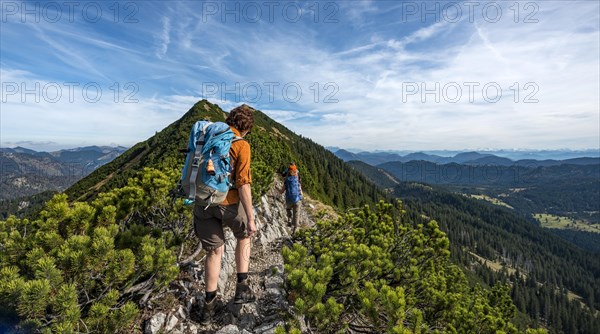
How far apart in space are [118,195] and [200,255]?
2.81 m

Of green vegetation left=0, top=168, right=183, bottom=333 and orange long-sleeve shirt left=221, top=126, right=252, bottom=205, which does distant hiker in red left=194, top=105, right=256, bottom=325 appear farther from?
green vegetation left=0, top=168, right=183, bottom=333

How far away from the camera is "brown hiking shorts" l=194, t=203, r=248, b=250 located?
4984 mm

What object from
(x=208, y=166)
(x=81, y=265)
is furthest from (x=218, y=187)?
(x=81, y=265)

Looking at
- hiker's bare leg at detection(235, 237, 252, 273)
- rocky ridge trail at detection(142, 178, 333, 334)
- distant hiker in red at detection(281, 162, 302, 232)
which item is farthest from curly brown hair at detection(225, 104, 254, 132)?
distant hiker in red at detection(281, 162, 302, 232)

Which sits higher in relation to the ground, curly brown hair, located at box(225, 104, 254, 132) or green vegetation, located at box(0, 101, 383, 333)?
curly brown hair, located at box(225, 104, 254, 132)

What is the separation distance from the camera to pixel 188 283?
6.08 m

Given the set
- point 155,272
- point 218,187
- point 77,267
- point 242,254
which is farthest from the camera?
point 242,254

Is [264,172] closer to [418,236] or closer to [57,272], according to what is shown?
[418,236]

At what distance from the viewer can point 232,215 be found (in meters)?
4.99

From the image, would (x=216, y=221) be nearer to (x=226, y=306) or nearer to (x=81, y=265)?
(x=226, y=306)

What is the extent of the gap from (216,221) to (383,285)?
2.94m

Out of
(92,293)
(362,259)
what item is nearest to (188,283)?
(92,293)

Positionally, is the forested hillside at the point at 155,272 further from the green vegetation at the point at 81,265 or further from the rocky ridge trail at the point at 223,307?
the rocky ridge trail at the point at 223,307

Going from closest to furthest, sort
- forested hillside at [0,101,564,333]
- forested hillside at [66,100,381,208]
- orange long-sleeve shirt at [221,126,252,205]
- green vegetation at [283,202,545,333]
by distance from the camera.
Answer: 1. forested hillside at [0,101,564,333]
2. green vegetation at [283,202,545,333]
3. orange long-sleeve shirt at [221,126,252,205]
4. forested hillside at [66,100,381,208]
